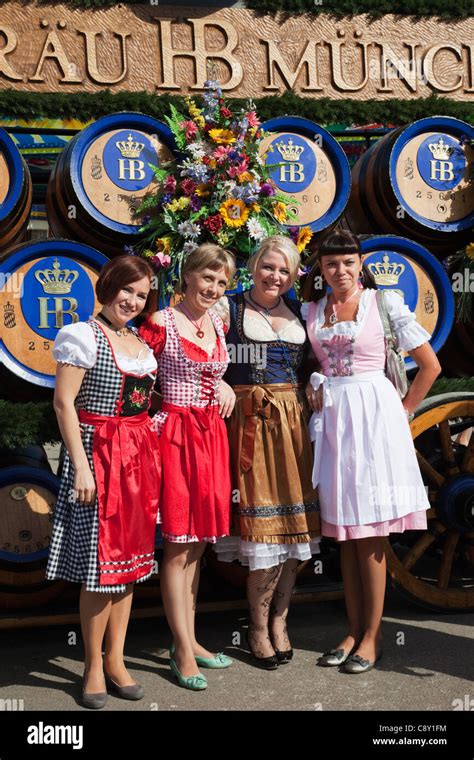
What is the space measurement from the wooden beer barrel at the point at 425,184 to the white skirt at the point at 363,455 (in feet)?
3.77

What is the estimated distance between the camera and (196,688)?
2.68m

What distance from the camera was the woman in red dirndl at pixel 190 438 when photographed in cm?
269

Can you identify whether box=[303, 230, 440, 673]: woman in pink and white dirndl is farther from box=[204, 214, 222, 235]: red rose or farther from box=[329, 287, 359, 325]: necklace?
box=[204, 214, 222, 235]: red rose

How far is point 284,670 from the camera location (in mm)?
2857

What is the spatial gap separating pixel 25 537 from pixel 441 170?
8.25 feet

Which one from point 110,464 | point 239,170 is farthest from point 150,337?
point 239,170

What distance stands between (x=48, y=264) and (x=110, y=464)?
1024 millimetres

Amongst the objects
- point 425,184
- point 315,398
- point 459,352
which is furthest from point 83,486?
point 425,184

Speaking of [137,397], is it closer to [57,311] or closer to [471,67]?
[57,311]

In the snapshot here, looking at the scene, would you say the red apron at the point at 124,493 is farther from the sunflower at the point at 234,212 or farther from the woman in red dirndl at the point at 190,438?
the sunflower at the point at 234,212

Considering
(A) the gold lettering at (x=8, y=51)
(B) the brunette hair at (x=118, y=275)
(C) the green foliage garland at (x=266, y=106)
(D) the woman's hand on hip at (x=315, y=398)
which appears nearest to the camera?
(B) the brunette hair at (x=118, y=275)

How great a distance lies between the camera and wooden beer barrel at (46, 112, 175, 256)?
10.8 ft

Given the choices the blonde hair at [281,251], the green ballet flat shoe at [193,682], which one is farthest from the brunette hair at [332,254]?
the green ballet flat shoe at [193,682]

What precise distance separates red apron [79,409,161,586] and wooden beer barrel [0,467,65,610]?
2.14ft
